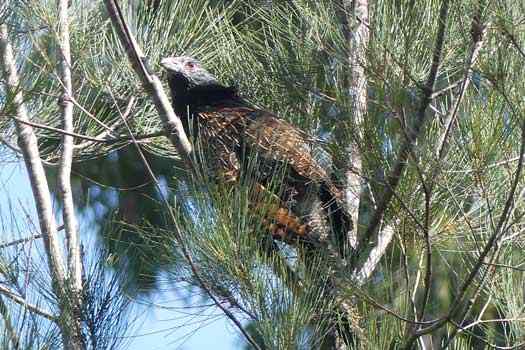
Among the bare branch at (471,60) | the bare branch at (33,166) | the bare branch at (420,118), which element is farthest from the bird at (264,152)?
the bare branch at (33,166)

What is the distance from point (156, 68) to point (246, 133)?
Answer: 879 mm

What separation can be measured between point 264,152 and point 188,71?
82 centimetres

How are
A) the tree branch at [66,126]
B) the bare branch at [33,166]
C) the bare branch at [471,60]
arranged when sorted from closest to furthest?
1. the bare branch at [471,60]
2. the bare branch at [33,166]
3. the tree branch at [66,126]

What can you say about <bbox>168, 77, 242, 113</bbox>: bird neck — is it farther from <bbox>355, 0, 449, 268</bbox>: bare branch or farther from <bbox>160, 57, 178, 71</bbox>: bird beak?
<bbox>355, 0, 449, 268</bbox>: bare branch

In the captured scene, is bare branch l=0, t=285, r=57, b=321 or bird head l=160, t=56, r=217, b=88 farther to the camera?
bird head l=160, t=56, r=217, b=88

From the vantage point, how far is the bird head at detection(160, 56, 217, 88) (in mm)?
3834

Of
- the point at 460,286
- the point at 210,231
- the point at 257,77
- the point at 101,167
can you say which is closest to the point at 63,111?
the point at 257,77

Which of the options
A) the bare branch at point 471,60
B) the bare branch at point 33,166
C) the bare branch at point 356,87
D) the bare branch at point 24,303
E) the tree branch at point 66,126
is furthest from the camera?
the tree branch at point 66,126

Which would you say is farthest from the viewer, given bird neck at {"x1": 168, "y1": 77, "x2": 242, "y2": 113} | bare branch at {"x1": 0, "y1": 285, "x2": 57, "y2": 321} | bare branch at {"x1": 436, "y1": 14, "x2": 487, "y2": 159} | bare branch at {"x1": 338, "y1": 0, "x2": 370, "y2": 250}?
bird neck at {"x1": 168, "y1": 77, "x2": 242, "y2": 113}

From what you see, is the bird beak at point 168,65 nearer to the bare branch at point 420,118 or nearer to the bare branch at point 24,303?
the bare branch at point 24,303

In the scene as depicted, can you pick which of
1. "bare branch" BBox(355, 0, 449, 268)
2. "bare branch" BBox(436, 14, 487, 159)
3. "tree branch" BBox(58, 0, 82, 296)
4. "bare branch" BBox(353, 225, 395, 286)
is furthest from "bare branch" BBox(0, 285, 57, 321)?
"bare branch" BBox(436, 14, 487, 159)

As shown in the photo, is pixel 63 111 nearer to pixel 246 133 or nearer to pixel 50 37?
pixel 50 37

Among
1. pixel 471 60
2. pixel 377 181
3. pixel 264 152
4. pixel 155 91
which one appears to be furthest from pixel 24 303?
pixel 471 60

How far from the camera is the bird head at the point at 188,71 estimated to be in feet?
12.6
